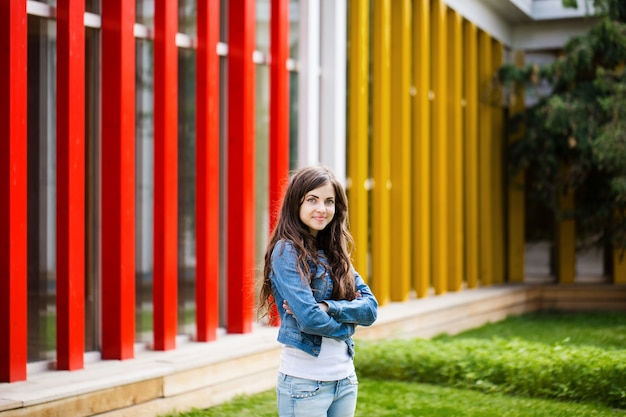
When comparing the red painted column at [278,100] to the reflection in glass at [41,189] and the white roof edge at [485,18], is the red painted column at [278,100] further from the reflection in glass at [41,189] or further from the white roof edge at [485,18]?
the white roof edge at [485,18]

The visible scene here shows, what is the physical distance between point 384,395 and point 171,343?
66.8 inches

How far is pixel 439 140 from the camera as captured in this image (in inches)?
515

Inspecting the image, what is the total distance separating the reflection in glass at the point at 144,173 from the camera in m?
9.66

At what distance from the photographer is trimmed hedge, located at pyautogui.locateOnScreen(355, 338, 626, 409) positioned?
724 centimetres

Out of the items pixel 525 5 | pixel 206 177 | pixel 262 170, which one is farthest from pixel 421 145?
pixel 206 177

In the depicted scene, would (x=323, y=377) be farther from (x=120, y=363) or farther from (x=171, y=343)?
(x=171, y=343)

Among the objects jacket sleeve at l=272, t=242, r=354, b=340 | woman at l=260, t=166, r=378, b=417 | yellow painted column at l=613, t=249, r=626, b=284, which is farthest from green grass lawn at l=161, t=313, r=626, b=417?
yellow painted column at l=613, t=249, r=626, b=284

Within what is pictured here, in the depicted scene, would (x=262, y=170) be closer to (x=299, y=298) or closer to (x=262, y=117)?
(x=262, y=117)

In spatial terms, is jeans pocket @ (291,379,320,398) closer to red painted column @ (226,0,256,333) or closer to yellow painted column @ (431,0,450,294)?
red painted column @ (226,0,256,333)

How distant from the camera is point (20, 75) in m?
6.04

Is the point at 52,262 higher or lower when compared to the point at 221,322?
higher

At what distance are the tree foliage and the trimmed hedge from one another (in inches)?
205

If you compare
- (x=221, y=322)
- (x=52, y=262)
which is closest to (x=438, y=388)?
(x=221, y=322)

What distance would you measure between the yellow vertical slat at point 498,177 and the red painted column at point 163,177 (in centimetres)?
861
